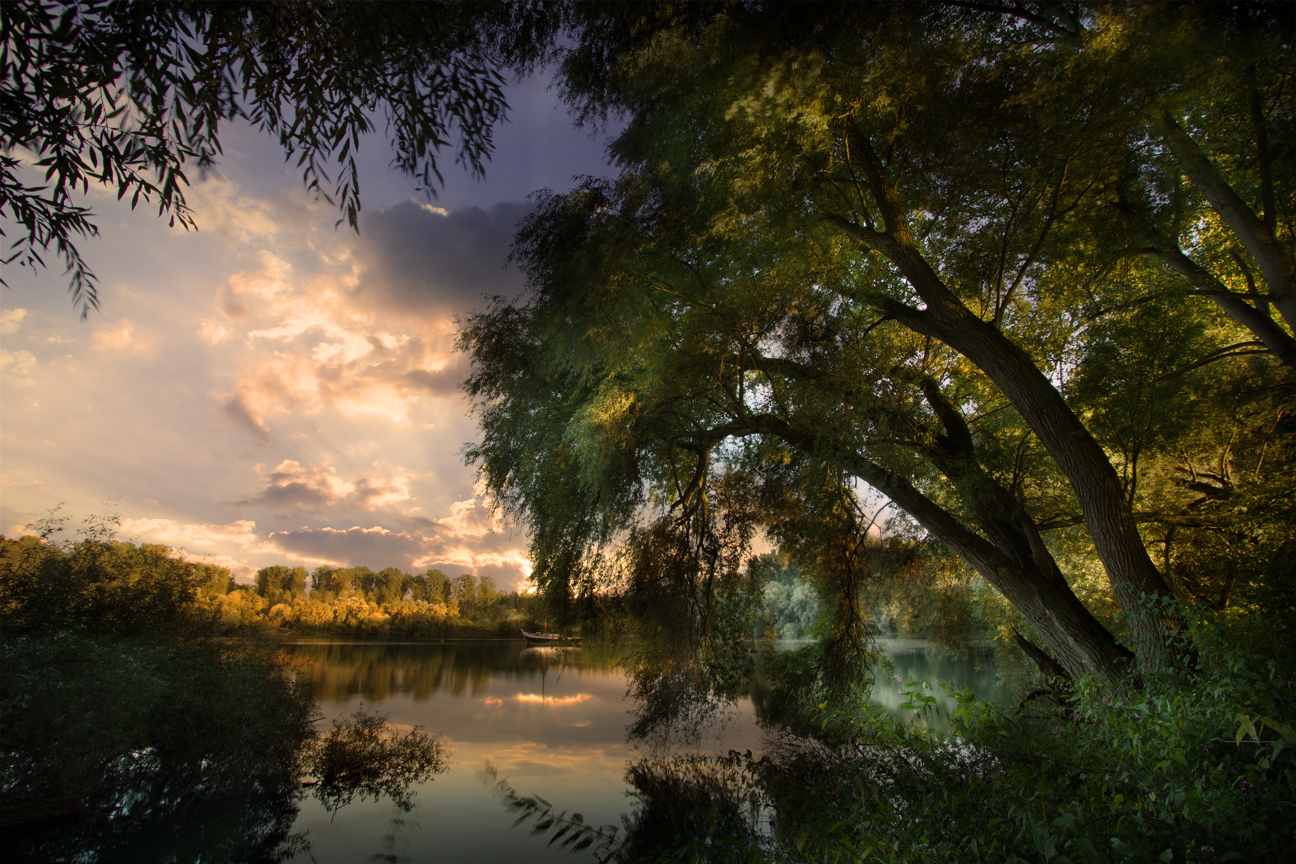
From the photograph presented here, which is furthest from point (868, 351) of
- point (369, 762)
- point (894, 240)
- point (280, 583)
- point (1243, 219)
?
point (280, 583)

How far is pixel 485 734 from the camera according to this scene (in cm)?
895

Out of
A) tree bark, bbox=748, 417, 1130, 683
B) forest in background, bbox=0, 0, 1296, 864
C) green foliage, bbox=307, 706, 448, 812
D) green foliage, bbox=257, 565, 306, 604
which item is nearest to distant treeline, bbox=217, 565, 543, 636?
green foliage, bbox=257, 565, 306, 604

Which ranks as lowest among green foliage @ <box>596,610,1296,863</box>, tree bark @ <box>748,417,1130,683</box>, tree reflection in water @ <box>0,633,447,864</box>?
tree reflection in water @ <box>0,633,447,864</box>

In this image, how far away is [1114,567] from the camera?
→ 366 centimetres

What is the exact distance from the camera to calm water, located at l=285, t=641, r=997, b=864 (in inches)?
226

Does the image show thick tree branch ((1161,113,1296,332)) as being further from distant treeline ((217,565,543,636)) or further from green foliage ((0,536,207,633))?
green foliage ((0,536,207,633))

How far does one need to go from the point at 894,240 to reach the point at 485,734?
31.0 ft

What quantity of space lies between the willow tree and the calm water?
1.93 metres

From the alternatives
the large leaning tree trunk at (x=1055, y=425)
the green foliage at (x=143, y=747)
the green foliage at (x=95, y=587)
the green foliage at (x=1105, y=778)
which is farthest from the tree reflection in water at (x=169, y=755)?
the large leaning tree trunk at (x=1055, y=425)

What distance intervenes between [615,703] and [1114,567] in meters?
9.48

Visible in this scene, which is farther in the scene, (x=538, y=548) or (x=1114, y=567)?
(x=538, y=548)

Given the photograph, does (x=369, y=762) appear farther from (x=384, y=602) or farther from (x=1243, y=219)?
(x=1243, y=219)

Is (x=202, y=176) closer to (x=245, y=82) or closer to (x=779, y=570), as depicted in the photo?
(x=245, y=82)

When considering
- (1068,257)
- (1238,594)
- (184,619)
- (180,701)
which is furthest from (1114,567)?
(184,619)
